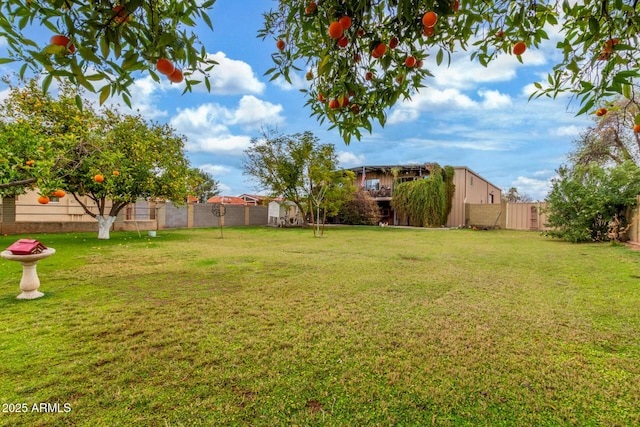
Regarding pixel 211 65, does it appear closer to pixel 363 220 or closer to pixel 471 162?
pixel 363 220

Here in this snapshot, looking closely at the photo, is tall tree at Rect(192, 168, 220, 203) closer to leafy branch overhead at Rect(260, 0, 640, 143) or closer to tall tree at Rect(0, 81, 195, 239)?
tall tree at Rect(0, 81, 195, 239)

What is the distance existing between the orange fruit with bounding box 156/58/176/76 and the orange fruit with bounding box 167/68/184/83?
0.11 ft

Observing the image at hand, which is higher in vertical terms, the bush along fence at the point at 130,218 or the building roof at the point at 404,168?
the building roof at the point at 404,168

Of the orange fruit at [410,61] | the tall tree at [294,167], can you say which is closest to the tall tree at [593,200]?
the tall tree at [294,167]

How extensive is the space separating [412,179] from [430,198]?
3.96 m

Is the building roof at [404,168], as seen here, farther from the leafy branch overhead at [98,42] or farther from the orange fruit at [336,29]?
the leafy branch overhead at [98,42]

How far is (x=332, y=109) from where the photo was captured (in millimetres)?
1934

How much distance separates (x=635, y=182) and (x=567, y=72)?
10478 mm

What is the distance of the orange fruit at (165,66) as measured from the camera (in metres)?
1.17

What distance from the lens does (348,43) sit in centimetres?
167

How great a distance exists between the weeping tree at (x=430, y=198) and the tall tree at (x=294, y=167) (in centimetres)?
483

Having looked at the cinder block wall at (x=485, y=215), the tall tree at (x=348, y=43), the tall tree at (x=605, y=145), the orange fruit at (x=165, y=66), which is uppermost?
the tall tree at (x=605, y=145)

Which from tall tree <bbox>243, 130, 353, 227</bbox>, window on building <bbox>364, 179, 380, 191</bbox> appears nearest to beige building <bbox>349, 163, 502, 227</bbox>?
window on building <bbox>364, 179, 380, 191</bbox>

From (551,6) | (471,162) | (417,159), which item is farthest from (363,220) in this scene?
(551,6)
